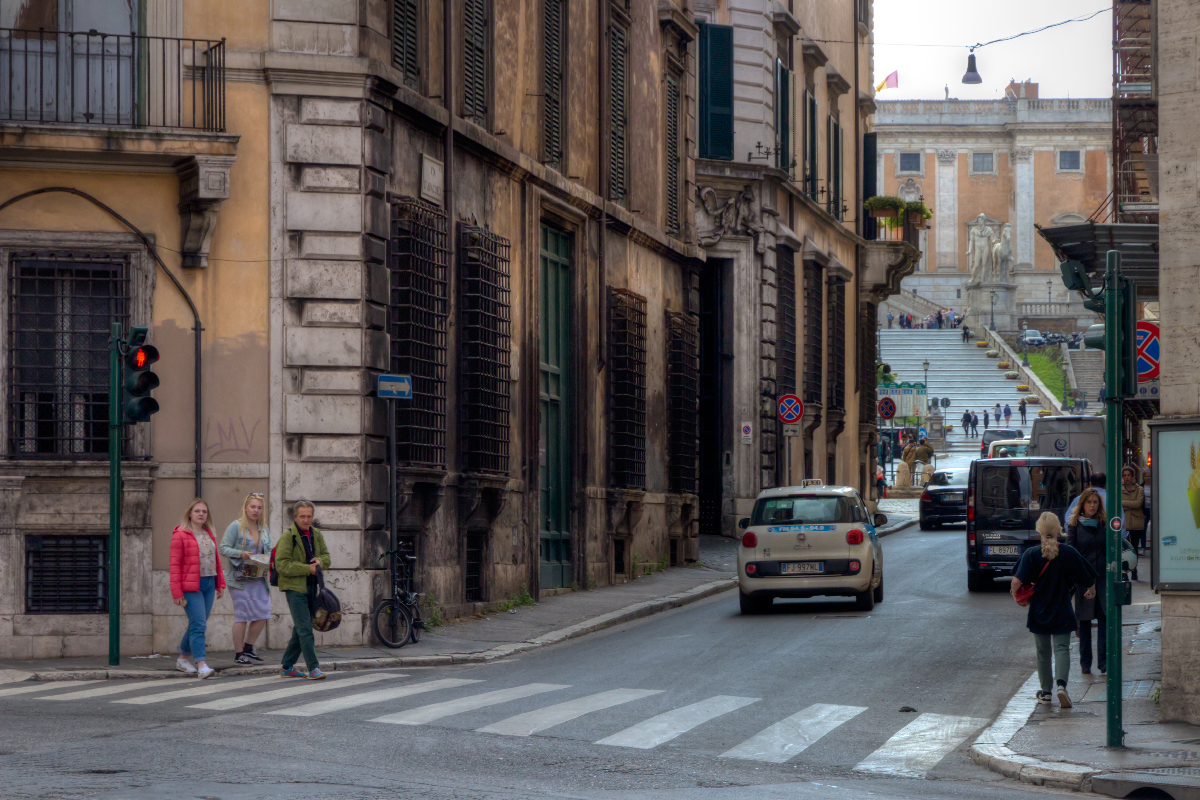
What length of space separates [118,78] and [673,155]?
46.9ft

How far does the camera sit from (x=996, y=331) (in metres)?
94.9

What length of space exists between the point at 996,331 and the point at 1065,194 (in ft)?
87.4

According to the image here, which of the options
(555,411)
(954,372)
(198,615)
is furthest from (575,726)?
(954,372)

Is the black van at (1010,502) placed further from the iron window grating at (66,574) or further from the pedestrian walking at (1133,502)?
the iron window grating at (66,574)

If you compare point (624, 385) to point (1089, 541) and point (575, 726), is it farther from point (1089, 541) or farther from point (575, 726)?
point (575, 726)

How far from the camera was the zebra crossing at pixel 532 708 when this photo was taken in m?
11.6

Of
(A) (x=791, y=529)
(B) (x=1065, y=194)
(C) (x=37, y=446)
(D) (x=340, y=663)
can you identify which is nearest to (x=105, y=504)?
(C) (x=37, y=446)

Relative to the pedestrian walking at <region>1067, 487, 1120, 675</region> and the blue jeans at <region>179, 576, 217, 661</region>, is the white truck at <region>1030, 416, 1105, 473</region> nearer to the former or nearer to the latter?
the pedestrian walking at <region>1067, 487, 1120, 675</region>

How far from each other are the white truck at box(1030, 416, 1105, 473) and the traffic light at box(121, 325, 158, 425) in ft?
91.0

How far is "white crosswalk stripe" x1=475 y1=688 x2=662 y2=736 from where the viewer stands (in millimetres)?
11922

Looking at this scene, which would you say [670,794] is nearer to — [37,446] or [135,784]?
[135,784]

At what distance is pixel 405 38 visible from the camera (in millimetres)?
19516

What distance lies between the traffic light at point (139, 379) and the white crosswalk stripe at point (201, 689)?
8.29ft

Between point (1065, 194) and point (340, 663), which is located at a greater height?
point (1065, 194)
